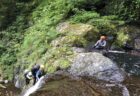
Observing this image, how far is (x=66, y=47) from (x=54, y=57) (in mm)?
781

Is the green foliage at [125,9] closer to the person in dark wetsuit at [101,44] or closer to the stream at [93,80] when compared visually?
the person in dark wetsuit at [101,44]

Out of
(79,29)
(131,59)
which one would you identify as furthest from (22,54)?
(131,59)

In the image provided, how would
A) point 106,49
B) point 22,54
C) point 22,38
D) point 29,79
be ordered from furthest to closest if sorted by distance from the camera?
point 22,38, point 22,54, point 106,49, point 29,79

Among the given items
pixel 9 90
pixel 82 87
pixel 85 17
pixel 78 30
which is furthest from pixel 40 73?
pixel 85 17

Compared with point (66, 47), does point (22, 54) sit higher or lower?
lower

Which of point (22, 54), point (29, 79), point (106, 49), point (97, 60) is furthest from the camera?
point (22, 54)

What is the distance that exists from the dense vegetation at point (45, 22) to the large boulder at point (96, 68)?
57 cm

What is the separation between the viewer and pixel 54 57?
16000 millimetres

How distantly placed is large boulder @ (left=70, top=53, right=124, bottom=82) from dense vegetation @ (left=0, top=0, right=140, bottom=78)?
22.4 inches

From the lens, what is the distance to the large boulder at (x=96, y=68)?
1398 cm

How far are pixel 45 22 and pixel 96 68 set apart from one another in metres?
7.16

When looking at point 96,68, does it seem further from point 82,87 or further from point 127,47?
point 127,47

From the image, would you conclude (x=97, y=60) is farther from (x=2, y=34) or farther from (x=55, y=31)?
(x=2, y=34)

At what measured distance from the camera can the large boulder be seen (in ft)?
45.9
